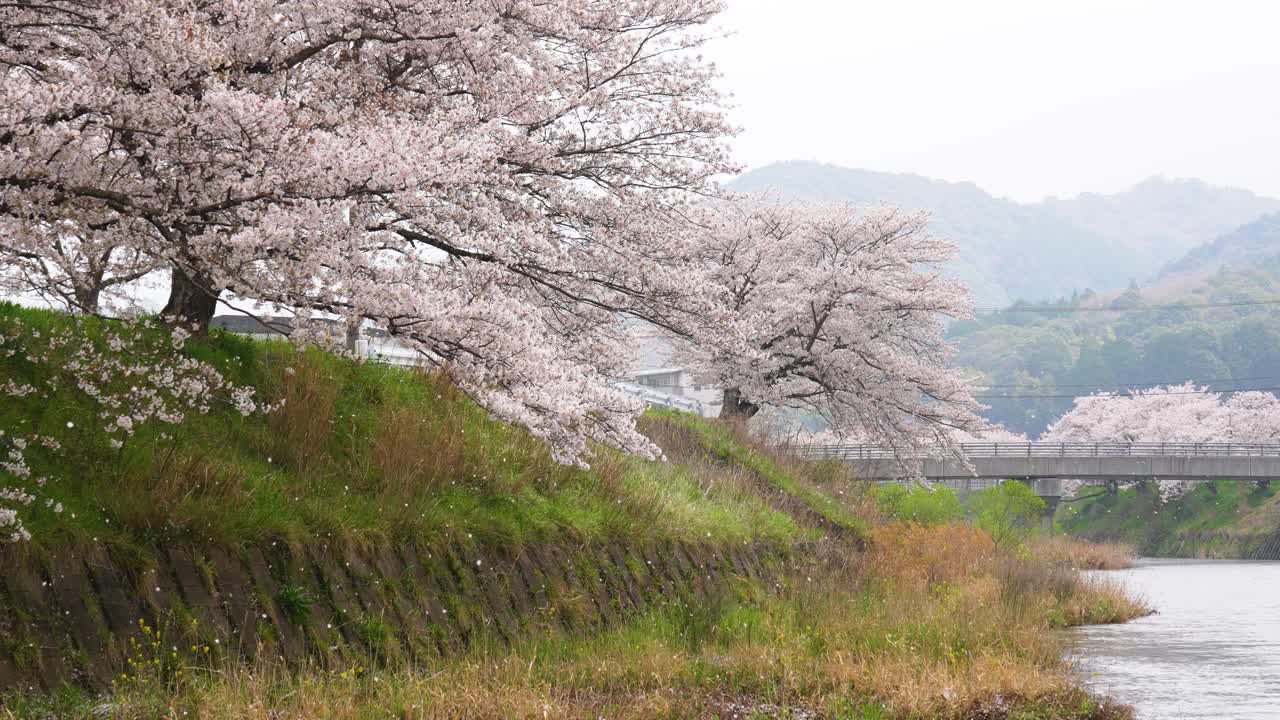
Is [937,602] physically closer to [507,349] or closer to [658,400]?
[507,349]

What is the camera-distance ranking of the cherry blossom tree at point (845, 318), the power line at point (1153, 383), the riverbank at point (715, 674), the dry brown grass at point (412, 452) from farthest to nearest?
the power line at point (1153, 383), the cherry blossom tree at point (845, 318), the dry brown grass at point (412, 452), the riverbank at point (715, 674)

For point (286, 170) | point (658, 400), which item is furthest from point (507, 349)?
point (658, 400)

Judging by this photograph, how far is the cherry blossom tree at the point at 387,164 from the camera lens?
9.35 metres

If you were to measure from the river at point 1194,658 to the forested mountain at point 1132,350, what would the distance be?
106 metres

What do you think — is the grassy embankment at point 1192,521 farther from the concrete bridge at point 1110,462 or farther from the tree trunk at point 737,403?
the tree trunk at point 737,403

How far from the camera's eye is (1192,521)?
233 ft

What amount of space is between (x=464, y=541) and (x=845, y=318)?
21916 millimetres

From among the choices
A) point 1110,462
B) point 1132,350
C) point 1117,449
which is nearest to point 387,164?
point 1110,462

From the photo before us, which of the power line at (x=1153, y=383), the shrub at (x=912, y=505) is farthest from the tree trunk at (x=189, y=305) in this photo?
the power line at (x=1153, y=383)

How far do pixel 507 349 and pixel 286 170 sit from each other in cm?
252

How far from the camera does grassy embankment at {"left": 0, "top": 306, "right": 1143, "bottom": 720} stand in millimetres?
9312

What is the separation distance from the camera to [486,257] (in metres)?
12.7

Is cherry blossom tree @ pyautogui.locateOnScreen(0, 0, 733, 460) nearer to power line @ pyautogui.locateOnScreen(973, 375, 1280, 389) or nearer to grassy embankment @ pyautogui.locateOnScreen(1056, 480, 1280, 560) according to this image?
grassy embankment @ pyautogui.locateOnScreen(1056, 480, 1280, 560)

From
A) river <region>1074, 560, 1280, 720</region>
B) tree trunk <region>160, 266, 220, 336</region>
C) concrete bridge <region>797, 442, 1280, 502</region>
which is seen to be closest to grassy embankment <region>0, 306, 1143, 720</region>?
tree trunk <region>160, 266, 220, 336</region>
